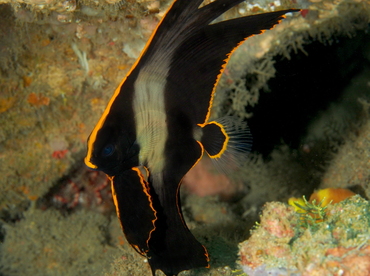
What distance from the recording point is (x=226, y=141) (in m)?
1.59

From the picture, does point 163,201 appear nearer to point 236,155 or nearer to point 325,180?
point 236,155

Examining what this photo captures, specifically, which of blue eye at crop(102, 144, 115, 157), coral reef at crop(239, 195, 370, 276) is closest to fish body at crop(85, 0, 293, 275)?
blue eye at crop(102, 144, 115, 157)

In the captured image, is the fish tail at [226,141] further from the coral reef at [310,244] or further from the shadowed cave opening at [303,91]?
the shadowed cave opening at [303,91]

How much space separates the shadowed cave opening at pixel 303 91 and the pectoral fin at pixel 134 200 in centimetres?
368

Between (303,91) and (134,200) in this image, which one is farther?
A: (303,91)

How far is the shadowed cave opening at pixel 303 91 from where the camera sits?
493cm

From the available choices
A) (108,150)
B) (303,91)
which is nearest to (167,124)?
(108,150)

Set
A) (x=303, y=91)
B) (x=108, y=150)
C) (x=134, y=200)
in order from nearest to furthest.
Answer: (x=108, y=150)
(x=134, y=200)
(x=303, y=91)

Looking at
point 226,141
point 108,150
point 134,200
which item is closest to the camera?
point 108,150

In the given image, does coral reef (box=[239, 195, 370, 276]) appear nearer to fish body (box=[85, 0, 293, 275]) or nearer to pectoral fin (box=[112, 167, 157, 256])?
fish body (box=[85, 0, 293, 275])

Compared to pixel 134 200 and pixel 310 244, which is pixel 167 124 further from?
pixel 310 244

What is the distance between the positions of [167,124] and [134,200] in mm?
414

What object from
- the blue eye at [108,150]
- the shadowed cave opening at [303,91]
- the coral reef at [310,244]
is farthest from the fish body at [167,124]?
the shadowed cave opening at [303,91]

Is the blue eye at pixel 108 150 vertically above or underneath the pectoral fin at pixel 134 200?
above
